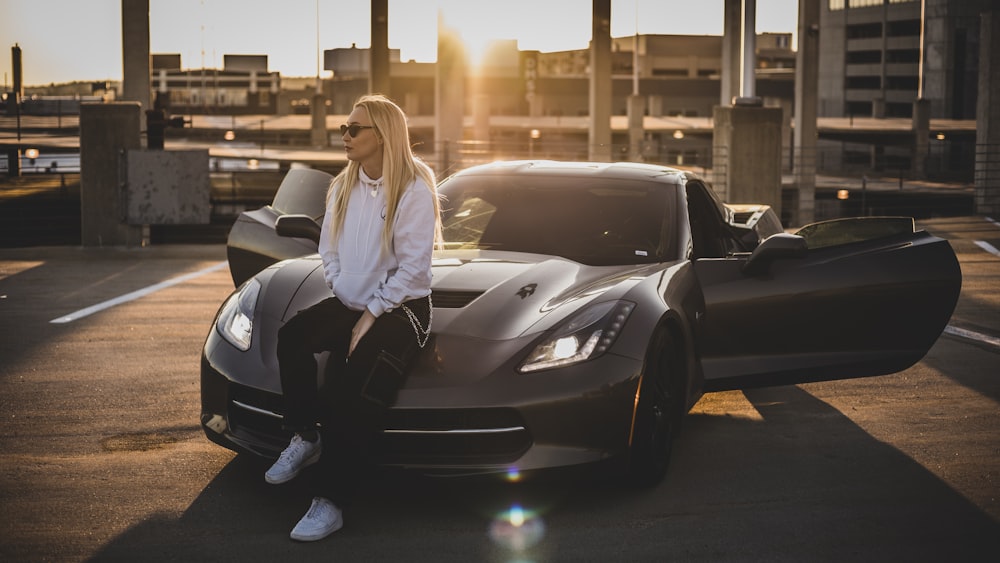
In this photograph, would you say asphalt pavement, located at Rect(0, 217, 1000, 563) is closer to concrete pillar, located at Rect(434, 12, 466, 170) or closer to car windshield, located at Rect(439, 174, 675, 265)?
car windshield, located at Rect(439, 174, 675, 265)

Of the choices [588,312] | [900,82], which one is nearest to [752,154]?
[588,312]

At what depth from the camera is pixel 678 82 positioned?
10038cm

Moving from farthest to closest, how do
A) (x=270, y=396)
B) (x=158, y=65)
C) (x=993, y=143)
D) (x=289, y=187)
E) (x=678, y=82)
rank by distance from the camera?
(x=158, y=65) → (x=678, y=82) → (x=993, y=143) → (x=289, y=187) → (x=270, y=396)

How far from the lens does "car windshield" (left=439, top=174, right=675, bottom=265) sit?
6344 mm

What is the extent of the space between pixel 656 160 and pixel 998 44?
33.9m

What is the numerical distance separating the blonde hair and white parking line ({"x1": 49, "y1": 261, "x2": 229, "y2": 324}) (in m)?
6.11

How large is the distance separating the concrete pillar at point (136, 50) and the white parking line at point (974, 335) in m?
15.2

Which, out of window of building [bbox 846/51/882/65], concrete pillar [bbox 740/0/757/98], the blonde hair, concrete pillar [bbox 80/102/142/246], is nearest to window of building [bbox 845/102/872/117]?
window of building [bbox 846/51/882/65]

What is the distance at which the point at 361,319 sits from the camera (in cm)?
472

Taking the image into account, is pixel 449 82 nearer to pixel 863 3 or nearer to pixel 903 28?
pixel 903 28

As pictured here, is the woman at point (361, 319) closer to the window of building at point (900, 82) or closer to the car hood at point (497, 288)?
the car hood at point (497, 288)

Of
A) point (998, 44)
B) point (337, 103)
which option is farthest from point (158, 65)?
point (998, 44)

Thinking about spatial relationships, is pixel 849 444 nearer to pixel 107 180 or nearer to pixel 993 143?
pixel 107 180

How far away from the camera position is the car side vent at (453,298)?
5.27m
